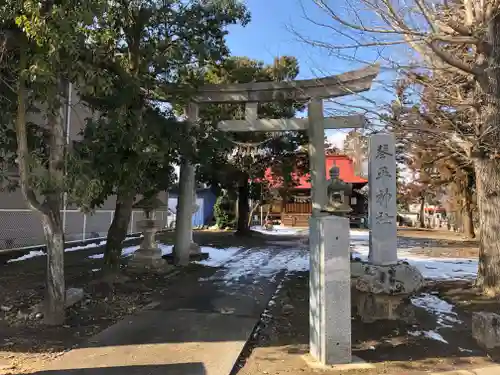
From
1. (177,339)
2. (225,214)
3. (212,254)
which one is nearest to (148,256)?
(212,254)

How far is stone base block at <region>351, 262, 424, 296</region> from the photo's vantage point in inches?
262

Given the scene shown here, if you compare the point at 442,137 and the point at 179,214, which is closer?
the point at 442,137

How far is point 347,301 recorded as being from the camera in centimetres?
488

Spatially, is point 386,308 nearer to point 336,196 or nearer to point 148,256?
point 336,196

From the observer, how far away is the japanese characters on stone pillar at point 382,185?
782 centimetres

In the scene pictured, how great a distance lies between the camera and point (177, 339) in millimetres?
5613

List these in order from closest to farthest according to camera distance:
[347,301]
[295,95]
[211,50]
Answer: [347,301]
[211,50]
[295,95]

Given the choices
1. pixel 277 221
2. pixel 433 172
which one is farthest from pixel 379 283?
pixel 277 221

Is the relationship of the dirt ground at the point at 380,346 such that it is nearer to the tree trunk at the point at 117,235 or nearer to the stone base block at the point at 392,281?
the stone base block at the point at 392,281

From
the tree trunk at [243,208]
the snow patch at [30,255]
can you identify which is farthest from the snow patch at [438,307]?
the tree trunk at [243,208]

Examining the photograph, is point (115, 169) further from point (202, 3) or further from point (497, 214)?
point (497, 214)

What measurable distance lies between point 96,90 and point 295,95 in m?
6.65

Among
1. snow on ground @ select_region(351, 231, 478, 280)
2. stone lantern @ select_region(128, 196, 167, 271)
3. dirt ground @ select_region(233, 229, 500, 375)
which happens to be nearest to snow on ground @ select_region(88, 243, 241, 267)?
stone lantern @ select_region(128, 196, 167, 271)

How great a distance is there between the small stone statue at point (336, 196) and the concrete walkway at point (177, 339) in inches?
81.1
